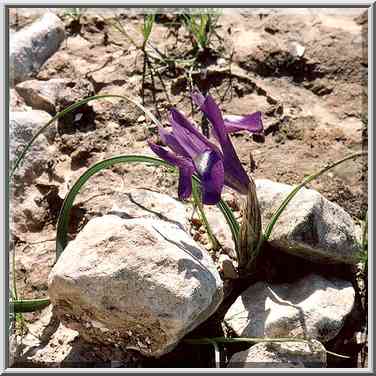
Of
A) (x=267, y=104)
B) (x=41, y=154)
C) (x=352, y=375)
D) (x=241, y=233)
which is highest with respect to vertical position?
(x=267, y=104)

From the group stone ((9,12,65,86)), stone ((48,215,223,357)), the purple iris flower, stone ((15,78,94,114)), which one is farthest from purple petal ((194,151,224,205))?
stone ((9,12,65,86))

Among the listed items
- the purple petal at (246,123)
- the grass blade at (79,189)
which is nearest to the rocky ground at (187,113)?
the grass blade at (79,189)

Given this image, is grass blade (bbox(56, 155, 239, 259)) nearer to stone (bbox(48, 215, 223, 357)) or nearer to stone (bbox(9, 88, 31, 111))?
Answer: stone (bbox(48, 215, 223, 357))

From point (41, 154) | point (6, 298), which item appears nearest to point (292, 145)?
point (41, 154)

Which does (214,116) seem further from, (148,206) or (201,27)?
(201,27)

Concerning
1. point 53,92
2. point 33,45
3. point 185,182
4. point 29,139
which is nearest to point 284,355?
point 185,182

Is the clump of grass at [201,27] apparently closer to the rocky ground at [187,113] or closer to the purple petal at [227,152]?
the rocky ground at [187,113]

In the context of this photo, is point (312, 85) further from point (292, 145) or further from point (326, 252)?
point (326, 252)
